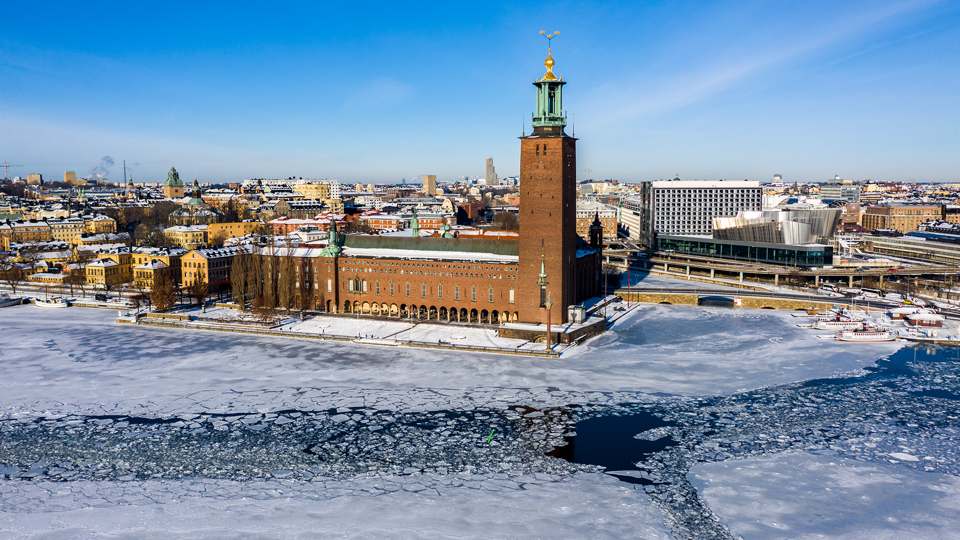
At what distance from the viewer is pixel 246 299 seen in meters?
78.7

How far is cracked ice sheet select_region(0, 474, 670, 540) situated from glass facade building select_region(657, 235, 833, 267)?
79.9m

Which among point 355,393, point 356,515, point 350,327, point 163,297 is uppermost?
point 163,297

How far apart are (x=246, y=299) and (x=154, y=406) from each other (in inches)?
1485

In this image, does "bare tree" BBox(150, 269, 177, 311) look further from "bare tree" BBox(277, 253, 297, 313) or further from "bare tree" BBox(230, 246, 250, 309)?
"bare tree" BBox(277, 253, 297, 313)

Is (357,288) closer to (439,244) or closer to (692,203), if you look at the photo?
(439,244)

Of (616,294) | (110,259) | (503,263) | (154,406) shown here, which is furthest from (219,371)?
(110,259)

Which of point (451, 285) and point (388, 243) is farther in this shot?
point (388, 243)

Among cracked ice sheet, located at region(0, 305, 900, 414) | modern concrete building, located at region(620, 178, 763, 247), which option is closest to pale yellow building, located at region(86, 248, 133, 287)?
cracked ice sheet, located at region(0, 305, 900, 414)

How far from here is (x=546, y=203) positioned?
200ft

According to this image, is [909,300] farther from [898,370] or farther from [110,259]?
[110,259]

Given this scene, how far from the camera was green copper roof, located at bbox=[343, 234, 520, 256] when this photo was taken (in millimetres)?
66500

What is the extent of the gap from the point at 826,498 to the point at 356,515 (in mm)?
20595

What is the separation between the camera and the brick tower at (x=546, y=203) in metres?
60.6

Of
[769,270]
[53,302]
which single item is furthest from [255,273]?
[769,270]
